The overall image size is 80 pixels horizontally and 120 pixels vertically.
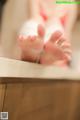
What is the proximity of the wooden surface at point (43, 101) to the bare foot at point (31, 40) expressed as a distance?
0.24 ft

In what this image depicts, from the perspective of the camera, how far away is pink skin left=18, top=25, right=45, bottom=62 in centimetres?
52

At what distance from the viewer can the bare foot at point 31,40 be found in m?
0.52

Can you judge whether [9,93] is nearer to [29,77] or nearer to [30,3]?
[29,77]

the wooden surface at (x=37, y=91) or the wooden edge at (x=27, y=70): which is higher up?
the wooden edge at (x=27, y=70)

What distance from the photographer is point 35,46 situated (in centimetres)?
53

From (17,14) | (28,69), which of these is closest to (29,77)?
(28,69)

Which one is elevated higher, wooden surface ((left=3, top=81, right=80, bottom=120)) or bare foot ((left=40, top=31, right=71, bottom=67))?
bare foot ((left=40, top=31, right=71, bottom=67))

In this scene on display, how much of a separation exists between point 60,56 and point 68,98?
0.23 m

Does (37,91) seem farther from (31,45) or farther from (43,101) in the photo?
(31,45)

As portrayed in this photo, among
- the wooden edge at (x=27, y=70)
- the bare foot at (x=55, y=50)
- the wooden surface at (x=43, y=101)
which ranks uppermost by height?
the bare foot at (x=55, y=50)

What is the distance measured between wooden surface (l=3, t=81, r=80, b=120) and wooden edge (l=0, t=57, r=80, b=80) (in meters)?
0.03

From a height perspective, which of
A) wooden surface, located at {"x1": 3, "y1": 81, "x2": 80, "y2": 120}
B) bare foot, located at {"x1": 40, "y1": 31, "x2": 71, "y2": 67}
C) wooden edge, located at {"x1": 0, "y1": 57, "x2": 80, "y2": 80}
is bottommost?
wooden surface, located at {"x1": 3, "y1": 81, "x2": 80, "y2": 120}

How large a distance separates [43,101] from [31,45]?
18cm

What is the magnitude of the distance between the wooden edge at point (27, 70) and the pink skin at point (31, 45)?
0.02 m
